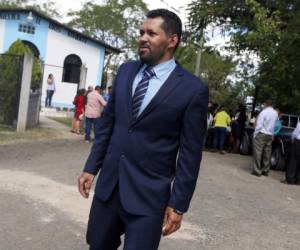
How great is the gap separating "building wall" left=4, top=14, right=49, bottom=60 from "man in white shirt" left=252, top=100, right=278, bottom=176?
56.4ft

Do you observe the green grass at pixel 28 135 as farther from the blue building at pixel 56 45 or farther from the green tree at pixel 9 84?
the blue building at pixel 56 45

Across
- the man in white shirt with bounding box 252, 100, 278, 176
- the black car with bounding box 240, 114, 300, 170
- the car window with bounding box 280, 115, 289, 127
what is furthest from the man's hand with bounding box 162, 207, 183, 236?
the car window with bounding box 280, 115, 289, 127

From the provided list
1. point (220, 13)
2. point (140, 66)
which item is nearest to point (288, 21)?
point (220, 13)

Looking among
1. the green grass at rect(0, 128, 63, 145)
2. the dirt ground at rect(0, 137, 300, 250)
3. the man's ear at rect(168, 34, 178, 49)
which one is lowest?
the dirt ground at rect(0, 137, 300, 250)

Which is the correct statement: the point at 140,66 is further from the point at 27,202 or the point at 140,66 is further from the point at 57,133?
Result: the point at 57,133

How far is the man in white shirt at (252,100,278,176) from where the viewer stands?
1339 cm

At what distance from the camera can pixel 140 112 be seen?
3.48 m

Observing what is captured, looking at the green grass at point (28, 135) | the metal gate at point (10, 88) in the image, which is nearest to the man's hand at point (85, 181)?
the green grass at point (28, 135)

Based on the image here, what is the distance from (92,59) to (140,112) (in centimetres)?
2717

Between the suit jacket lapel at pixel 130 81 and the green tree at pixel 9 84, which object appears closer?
the suit jacket lapel at pixel 130 81

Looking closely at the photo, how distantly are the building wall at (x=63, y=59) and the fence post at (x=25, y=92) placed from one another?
41.2 feet

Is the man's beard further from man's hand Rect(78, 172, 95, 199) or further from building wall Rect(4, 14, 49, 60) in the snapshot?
building wall Rect(4, 14, 49, 60)

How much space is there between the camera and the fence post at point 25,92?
15688 mm

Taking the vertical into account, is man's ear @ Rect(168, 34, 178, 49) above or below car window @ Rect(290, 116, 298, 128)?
above
